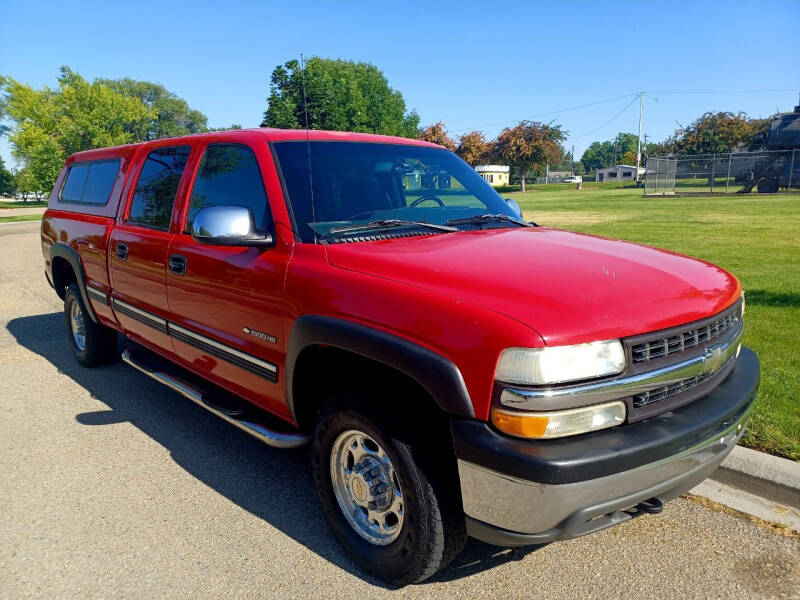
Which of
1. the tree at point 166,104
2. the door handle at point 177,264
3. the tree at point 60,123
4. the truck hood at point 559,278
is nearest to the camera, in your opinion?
the truck hood at point 559,278

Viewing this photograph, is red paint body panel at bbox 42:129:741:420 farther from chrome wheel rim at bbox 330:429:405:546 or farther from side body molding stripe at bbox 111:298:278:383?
chrome wheel rim at bbox 330:429:405:546

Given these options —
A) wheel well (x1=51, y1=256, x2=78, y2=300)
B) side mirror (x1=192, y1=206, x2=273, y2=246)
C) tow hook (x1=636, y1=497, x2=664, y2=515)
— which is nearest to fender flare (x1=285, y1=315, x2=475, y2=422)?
side mirror (x1=192, y1=206, x2=273, y2=246)

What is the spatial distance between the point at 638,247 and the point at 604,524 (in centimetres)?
152

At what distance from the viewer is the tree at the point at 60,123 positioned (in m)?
35.8

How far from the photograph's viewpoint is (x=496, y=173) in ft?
258

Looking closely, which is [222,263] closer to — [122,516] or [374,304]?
[374,304]

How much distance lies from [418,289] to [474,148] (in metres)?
70.8

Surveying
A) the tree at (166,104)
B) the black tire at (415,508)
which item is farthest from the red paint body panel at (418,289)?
the tree at (166,104)

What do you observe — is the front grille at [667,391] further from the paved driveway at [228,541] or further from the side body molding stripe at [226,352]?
the side body molding stripe at [226,352]

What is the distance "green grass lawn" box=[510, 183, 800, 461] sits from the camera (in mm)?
3807

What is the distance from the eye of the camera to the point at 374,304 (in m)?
2.41

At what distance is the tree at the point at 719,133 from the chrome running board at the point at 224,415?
6542cm

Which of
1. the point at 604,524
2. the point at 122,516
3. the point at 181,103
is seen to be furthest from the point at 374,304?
the point at 181,103

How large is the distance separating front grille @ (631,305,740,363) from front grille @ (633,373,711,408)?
0.42 ft
